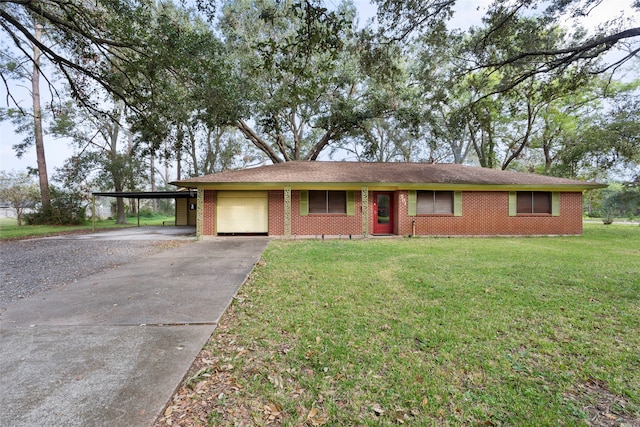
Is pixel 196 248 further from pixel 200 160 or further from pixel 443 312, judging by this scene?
pixel 200 160

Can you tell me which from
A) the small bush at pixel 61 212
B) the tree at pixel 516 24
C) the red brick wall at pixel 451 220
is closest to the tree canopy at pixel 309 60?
the tree at pixel 516 24

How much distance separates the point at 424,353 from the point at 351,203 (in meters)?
9.70

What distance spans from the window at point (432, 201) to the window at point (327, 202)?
11.2 ft

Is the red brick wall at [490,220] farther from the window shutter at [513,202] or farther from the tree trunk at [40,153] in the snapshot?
the tree trunk at [40,153]

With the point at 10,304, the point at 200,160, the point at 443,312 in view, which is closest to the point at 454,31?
the point at 443,312

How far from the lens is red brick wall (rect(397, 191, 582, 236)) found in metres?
12.2

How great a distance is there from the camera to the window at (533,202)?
12.5 meters

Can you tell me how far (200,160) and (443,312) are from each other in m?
29.8

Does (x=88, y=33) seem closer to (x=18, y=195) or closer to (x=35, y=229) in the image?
(x=35, y=229)

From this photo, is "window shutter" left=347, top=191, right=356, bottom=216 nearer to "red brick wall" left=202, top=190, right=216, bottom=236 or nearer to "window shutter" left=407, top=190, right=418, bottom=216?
"window shutter" left=407, top=190, right=418, bottom=216

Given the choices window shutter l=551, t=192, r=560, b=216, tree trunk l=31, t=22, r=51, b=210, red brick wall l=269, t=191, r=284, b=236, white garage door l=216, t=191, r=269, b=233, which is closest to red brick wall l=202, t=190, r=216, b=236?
white garage door l=216, t=191, r=269, b=233

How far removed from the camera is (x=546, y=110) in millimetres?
19328

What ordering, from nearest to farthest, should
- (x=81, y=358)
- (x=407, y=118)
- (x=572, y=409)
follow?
(x=572, y=409) < (x=81, y=358) < (x=407, y=118)

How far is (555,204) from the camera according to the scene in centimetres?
1252
